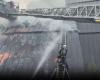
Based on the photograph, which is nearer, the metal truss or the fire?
the fire

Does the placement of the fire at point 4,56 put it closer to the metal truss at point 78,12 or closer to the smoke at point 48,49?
the smoke at point 48,49

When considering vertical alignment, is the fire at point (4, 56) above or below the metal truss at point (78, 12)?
below

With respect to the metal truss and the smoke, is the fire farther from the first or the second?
the metal truss

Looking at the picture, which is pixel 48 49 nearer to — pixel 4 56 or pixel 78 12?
pixel 4 56

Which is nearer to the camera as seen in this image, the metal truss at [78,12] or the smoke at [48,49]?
the smoke at [48,49]

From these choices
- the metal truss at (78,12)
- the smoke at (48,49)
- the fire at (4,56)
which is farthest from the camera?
the metal truss at (78,12)

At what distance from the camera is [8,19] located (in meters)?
31.6

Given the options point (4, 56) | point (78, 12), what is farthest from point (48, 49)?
point (78, 12)

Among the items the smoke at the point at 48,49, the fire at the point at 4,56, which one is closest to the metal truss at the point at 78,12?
the smoke at the point at 48,49

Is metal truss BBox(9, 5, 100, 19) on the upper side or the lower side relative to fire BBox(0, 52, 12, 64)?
upper

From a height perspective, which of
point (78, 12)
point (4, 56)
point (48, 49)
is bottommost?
point (4, 56)

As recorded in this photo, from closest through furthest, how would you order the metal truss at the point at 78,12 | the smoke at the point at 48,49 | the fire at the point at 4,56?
the smoke at the point at 48,49 < the fire at the point at 4,56 < the metal truss at the point at 78,12

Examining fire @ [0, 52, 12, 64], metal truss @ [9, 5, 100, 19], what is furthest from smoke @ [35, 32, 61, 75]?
metal truss @ [9, 5, 100, 19]

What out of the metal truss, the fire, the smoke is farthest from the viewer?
the metal truss
